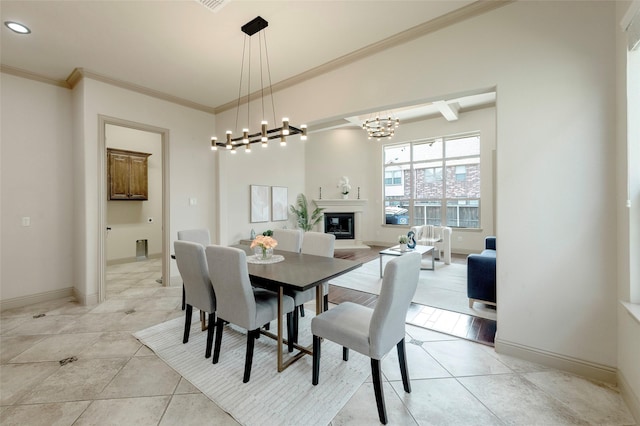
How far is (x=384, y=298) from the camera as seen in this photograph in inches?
62.0

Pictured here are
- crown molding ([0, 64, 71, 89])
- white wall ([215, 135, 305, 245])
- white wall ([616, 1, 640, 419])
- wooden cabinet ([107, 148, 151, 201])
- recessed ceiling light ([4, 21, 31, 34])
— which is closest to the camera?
white wall ([616, 1, 640, 419])

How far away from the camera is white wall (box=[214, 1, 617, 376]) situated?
6.32 ft

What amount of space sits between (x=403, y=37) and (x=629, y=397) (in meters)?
3.23

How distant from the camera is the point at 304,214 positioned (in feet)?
23.4

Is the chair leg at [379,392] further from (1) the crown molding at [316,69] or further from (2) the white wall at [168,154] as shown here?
(2) the white wall at [168,154]

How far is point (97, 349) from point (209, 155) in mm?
3164

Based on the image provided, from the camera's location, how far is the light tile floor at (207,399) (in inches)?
64.7

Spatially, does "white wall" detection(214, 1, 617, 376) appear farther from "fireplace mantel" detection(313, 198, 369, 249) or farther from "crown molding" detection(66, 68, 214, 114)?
"fireplace mantel" detection(313, 198, 369, 249)

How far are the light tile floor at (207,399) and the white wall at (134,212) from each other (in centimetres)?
322

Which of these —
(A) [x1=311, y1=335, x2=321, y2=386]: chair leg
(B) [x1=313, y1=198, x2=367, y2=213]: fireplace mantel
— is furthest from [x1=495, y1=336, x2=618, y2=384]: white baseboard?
(B) [x1=313, y1=198, x2=367, y2=213]: fireplace mantel

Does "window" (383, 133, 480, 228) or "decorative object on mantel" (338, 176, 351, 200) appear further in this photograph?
"decorative object on mantel" (338, 176, 351, 200)

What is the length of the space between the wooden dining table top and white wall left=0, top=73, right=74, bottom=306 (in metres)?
3.19

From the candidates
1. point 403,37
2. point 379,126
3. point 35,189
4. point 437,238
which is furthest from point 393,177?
point 35,189

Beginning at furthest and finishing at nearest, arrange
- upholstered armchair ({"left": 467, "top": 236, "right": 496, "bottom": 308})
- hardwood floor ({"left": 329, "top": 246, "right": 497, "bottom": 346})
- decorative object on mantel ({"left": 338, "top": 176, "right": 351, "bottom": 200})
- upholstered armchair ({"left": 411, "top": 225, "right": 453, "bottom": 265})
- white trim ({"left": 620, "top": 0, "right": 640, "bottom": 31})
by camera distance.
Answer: decorative object on mantel ({"left": 338, "top": 176, "right": 351, "bottom": 200}) < upholstered armchair ({"left": 411, "top": 225, "right": 453, "bottom": 265}) < upholstered armchair ({"left": 467, "top": 236, "right": 496, "bottom": 308}) < hardwood floor ({"left": 329, "top": 246, "right": 497, "bottom": 346}) < white trim ({"left": 620, "top": 0, "right": 640, "bottom": 31})
